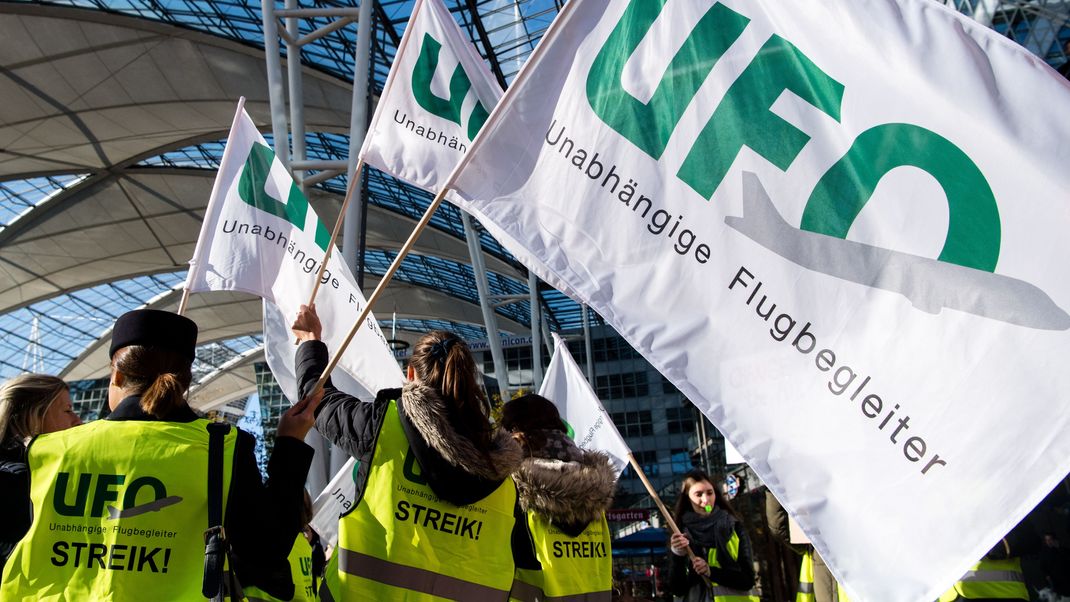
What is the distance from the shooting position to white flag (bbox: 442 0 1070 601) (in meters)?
1.84

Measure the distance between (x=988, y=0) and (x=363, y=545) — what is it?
47.4ft

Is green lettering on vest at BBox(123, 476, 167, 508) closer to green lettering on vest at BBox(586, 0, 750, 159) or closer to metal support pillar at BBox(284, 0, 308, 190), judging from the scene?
green lettering on vest at BBox(586, 0, 750, 159)

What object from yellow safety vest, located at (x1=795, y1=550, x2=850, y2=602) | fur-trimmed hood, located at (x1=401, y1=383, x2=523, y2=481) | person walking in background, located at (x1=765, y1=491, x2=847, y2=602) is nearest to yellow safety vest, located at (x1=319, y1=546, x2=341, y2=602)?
fur-trimmed hood, located at (x1=401, y1=383, x2=523, y2=481)

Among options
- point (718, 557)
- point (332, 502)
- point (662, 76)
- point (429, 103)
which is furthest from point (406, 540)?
point (332, 502)

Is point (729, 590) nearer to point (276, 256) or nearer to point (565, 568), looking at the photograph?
point (565, 568)

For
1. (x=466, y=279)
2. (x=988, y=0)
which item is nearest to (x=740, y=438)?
(x=988, y=0)

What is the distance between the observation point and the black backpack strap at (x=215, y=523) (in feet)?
5.72

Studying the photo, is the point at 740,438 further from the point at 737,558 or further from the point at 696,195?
the point at 737,558

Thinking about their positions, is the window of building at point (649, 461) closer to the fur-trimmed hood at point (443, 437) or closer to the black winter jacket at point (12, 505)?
the fur-trimmed hood at point (443, 437)

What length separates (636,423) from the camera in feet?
168

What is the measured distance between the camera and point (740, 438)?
2.11 metres

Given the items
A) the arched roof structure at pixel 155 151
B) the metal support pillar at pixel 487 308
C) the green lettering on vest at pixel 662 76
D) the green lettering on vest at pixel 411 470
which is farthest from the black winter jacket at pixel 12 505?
the metal support pillar at pixel 487 308

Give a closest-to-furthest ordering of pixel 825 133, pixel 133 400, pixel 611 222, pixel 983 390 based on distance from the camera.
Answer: pixel 983 390
pixel 133 400
pixel 825 133
pixel 611 222

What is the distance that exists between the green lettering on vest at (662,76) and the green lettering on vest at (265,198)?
2.67 meters
